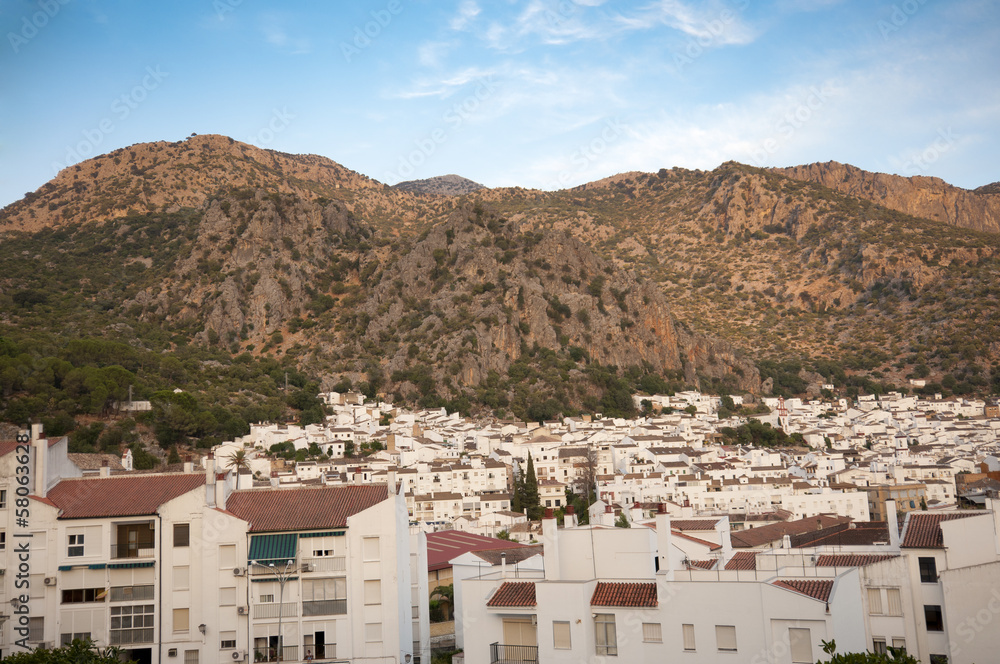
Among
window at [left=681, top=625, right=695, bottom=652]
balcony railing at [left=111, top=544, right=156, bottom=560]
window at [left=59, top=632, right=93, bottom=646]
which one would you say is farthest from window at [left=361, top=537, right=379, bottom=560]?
window at [left=681, top=625, right=695, bottom=652]

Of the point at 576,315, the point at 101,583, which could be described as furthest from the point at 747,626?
the point at 576,315

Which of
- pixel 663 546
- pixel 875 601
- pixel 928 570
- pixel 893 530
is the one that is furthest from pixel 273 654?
pixel 893 530

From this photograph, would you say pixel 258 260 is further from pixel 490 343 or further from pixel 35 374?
pixel 35 374

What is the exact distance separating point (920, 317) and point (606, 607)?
7282 inches

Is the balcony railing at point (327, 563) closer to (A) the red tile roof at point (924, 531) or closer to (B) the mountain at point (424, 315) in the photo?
(A) the red tile roof at point (924, 531)

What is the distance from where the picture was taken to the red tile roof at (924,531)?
28367mm

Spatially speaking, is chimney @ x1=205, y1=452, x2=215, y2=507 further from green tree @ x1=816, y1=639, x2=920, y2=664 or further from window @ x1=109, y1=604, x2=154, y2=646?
green tree @ x1=816, y1=639, x2=920, y2=664

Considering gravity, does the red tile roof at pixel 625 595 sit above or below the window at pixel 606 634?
above

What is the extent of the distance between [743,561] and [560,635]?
34.6 feet

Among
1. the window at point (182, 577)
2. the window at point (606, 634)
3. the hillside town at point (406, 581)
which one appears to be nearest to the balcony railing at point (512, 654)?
the hillside town at point (406, 581)

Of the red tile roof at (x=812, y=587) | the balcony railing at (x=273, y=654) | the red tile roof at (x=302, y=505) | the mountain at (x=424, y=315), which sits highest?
the mountain at (x=424, y=315)

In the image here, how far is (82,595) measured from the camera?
102 ft

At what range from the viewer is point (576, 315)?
168000mm

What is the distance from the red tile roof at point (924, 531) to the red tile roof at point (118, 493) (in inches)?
→ 912
